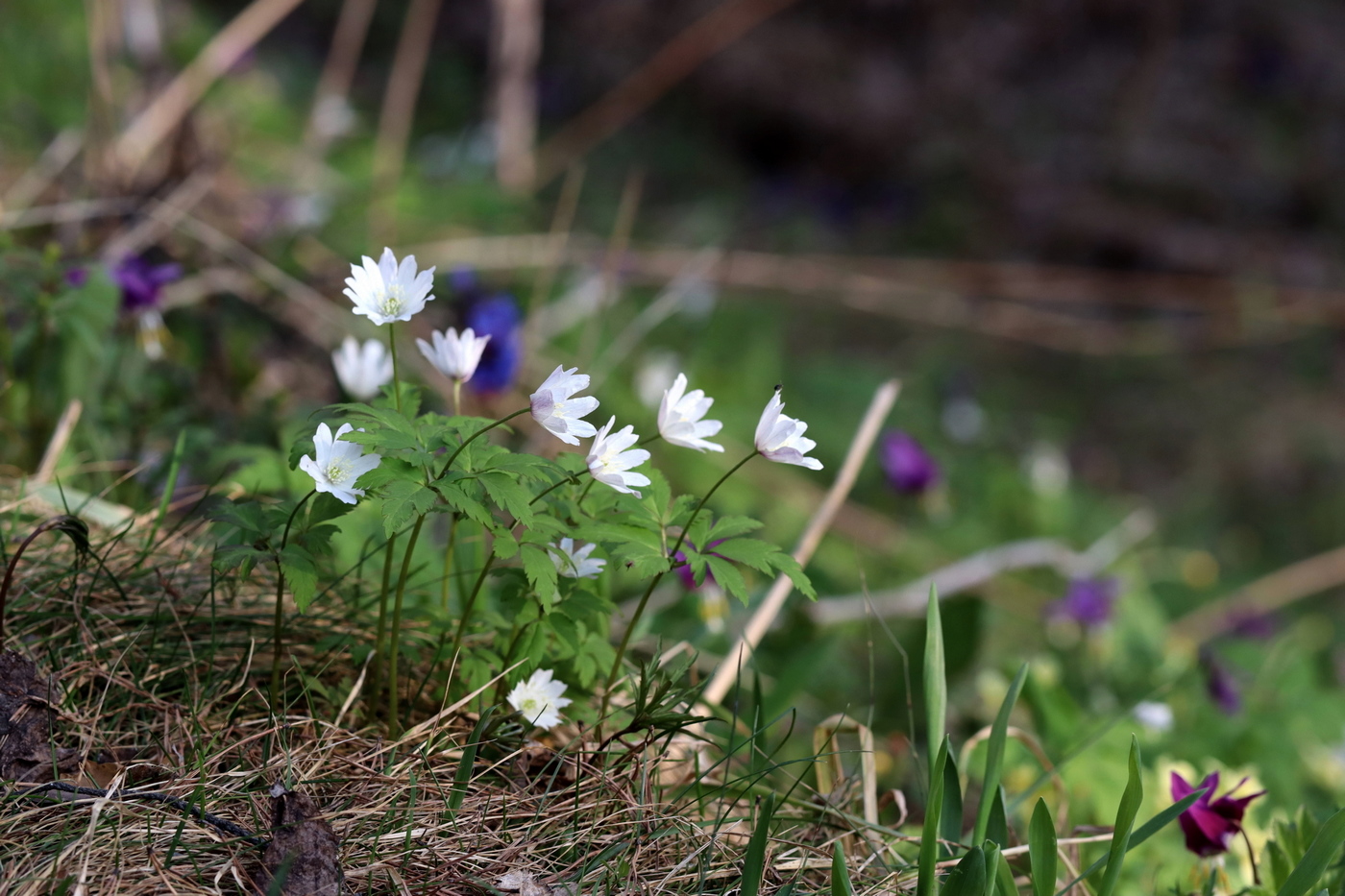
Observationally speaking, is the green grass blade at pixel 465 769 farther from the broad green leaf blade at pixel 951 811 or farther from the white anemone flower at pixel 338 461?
the broad green leaf blade at pixel 951 811

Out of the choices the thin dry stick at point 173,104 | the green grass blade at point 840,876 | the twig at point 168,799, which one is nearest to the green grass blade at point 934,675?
Result: the green grass blade at point 840,876

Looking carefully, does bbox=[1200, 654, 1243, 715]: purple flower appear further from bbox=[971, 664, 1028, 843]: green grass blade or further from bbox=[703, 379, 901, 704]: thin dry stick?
bbox=[971, 664, 1028, 843]: green grass blade

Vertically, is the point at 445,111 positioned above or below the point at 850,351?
above

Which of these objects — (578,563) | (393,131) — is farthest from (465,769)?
(393,131)

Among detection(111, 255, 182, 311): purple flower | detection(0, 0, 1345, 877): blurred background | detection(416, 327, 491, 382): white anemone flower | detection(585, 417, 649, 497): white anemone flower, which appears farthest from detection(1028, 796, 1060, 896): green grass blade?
detection(111, 255, 182, 311): purple flower

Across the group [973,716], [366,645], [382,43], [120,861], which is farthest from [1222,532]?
[382,43]

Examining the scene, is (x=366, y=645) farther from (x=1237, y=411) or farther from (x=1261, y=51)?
(x=1261, y=51)

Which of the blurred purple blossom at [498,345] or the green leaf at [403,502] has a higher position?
the blurred purple blossom at [498,345]

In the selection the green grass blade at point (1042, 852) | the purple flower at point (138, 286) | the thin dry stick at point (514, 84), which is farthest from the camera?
the thin dry stick at point (514, 84)
